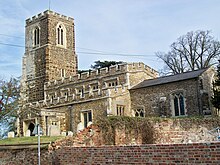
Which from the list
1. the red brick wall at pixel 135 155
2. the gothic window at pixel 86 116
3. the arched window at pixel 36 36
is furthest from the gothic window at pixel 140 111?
the arched window at pixel 36 36

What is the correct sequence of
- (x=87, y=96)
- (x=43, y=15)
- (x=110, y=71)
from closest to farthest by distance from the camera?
(x=87, y=96), (x=110, y=71), (x=43, y=15)

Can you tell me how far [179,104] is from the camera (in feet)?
83.1

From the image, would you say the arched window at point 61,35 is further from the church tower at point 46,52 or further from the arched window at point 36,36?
the arched window at point 36,36

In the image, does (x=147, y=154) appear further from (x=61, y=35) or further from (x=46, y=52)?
(x=61, y=35)

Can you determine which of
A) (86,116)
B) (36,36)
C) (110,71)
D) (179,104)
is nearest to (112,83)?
(110,71)

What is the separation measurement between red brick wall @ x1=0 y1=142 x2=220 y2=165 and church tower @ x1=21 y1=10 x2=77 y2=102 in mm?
26865

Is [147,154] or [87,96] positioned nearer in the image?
[147,154]

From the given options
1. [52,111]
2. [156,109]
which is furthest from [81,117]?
[156,109]

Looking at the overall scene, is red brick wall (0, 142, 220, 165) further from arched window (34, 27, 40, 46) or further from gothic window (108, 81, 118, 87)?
arched window (34, 27, 40, 46)

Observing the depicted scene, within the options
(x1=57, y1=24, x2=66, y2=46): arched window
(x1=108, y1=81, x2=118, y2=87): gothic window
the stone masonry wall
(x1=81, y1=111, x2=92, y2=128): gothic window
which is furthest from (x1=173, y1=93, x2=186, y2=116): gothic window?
(x1=57, y1=24, x2=66, y2=46): arched window

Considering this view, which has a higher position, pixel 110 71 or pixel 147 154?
pixel 110 71

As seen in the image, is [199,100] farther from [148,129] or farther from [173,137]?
[148,129]

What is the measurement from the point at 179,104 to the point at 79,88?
12.5m

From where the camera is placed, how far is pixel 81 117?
28.1 m
